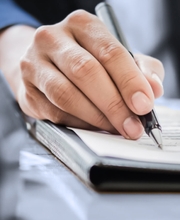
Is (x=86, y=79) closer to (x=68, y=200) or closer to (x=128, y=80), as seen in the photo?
(x=128, y=80)

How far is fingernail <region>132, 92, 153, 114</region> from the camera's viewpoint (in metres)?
0.30

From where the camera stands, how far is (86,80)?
1.07 ft

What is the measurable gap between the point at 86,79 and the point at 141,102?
6 cm

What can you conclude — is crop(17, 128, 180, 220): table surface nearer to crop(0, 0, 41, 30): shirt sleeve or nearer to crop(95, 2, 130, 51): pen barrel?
crop(95, 2, 130, 51): pen barrel

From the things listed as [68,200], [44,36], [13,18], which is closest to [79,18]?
[44,36]

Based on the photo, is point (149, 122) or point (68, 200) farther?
point (149, 122)

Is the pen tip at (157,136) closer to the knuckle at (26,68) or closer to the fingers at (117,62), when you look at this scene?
the fingers at (117,62)

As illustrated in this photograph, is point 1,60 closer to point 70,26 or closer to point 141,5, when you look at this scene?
point 70,26

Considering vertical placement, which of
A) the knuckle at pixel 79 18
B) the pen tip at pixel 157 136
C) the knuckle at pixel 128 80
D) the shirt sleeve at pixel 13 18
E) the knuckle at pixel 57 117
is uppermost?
the knuckle at pixel 79 18

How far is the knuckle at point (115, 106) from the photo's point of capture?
311 mm

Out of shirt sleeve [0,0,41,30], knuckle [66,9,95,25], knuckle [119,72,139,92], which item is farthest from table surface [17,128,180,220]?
shirt sleeve [0,0,41,30]

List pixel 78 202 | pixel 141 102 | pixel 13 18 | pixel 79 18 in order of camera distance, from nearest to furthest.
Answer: pixel 78 202 < pixel 141 102 < pixel 79 18 < pixel 13 18

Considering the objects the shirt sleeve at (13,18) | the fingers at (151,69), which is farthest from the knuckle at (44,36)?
the shirt sleeve at (13,18)

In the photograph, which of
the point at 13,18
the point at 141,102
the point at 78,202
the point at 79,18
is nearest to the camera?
the point at 78,202
